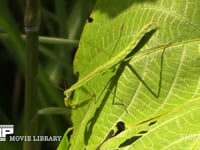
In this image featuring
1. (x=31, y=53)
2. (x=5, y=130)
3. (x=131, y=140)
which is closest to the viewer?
(x=131, y=140)

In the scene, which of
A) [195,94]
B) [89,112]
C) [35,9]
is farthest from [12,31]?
[195,94]

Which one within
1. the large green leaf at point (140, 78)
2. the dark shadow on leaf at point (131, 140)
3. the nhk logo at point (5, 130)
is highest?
the large green leaf at point (140, 78)

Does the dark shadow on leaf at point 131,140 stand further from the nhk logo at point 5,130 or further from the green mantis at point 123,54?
the nhk logo at point 5,130

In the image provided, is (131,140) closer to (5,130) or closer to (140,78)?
(140,78)

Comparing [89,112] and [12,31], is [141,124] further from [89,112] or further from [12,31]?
[12,31]

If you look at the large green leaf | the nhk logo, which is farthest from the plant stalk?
the nhk logo

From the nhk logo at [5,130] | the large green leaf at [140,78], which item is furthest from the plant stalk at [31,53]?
the nhk logo at [5,130]

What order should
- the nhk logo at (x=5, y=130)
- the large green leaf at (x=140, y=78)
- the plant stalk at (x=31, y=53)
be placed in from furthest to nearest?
the nhk logo at (x=5, y=130), the plant stalk at (x=31, y=53), the large green leaf at (x=140, y=78)

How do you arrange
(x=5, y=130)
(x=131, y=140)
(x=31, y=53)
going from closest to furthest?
(x=131, y=140) → (x=31, y=53) → (x=5, y=130)

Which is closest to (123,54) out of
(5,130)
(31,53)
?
(31,53)
